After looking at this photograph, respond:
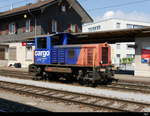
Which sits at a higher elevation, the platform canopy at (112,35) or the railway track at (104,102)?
the platform canopy at (112,35)

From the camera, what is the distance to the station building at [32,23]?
2905cm

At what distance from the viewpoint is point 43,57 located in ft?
51.6

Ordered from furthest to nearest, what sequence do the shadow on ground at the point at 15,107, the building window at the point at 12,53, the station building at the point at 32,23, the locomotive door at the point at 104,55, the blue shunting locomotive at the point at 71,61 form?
the building window at the point at 12,53, the station building at the point at 32,23, the locomotive door at the point at 104,55, the blue shunting locomotive at the point at 71,61, the shadow on ground at the point at 15,107

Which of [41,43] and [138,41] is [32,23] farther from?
[138,41]

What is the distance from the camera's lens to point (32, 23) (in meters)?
29.5

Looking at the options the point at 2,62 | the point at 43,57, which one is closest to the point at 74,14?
the point at 2,62

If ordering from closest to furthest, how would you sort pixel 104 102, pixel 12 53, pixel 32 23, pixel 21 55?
pixel 104 102, pixel 32 23, pixel 21 55, pixel 12 53

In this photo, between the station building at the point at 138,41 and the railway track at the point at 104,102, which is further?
the station building at the point at 138,41

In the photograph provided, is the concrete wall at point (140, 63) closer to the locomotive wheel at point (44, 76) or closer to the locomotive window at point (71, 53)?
the locomotive window at point (71, 53)

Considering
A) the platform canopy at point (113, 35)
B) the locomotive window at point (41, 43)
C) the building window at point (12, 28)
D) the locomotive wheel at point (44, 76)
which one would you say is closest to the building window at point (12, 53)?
the building window at point (12, 28)

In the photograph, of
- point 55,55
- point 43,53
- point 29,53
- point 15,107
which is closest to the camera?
point 15,107

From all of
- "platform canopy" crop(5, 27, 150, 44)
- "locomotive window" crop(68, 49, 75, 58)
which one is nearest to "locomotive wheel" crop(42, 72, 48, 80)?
"locomotive window" crop(68, 49, 75, 58)

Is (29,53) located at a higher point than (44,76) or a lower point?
higher

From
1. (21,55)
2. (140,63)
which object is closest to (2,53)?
(21,55)
